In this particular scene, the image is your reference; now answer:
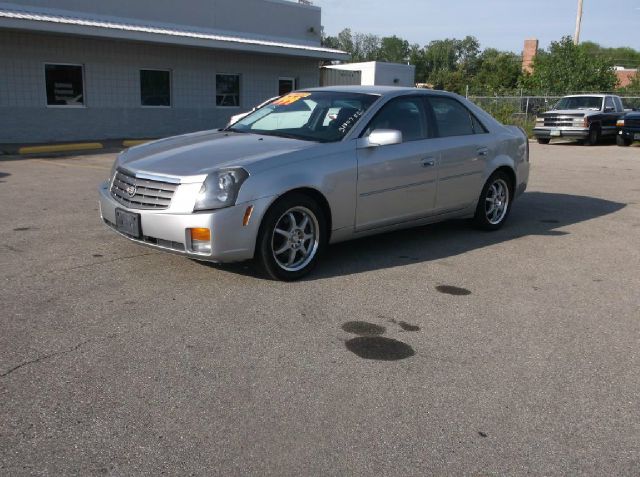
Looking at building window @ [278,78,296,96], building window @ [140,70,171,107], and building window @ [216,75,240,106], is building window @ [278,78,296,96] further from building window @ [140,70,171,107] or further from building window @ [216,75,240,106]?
building window @ [140,70,171,107]

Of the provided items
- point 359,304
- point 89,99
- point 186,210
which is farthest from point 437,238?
point 89,99

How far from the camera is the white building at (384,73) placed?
35.5 metres

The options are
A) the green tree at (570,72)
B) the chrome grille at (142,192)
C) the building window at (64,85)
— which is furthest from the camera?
the green tree at (570,72)

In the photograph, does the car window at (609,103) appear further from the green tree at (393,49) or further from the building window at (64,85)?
the green tree at (393,49)

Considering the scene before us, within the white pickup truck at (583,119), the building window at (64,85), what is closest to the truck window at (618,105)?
the white pickup truck at (583,119)

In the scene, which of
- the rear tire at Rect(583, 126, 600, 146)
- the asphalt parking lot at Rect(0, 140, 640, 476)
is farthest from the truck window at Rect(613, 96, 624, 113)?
the asphalt parking lot at Rect(0, 140, 640, 476)

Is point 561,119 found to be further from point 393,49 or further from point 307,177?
point 393,49

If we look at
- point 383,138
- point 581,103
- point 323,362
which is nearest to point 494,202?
point 383,138

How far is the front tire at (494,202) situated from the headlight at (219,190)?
3.38 meters

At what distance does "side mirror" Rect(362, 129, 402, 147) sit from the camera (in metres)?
5.69

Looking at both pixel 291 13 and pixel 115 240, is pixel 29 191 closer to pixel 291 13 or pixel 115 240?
pixel 115 240

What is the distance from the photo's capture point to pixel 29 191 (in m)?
9.48

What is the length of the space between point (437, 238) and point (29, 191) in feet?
19.7

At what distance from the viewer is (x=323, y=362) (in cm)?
388
